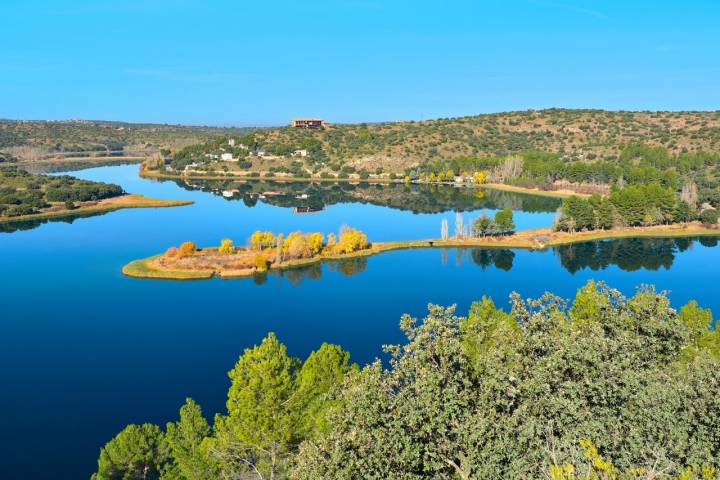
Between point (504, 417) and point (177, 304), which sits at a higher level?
point (504, 417)

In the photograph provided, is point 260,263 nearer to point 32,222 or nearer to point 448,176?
point 32,222

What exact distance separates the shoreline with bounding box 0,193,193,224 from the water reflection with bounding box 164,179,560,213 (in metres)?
17.4

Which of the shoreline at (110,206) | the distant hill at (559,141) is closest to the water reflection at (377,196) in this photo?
the shoreline at (110,206)

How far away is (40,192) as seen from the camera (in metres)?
126

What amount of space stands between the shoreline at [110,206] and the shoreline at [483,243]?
51917 mm

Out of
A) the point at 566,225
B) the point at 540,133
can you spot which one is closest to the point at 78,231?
the point at 566,225

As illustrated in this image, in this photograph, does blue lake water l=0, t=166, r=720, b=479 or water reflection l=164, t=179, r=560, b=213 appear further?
water reflection l=164, t=179, r=560, b=213

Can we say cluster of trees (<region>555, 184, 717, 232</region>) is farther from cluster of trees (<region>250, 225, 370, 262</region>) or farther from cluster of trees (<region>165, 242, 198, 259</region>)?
cluster of trees (<region>165, 242, 198, 259</region>)

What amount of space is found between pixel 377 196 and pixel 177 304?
284 feet

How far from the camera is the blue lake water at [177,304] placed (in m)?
37.1

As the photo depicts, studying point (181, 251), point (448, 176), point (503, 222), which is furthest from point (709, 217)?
point (181, 251)

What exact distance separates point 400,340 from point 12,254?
2544 inches

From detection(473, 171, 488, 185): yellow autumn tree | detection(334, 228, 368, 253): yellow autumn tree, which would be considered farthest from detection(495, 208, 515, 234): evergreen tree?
detection(473, 171, 488, 185): yellow autumn tree

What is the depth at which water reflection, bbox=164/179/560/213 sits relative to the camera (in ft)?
404
